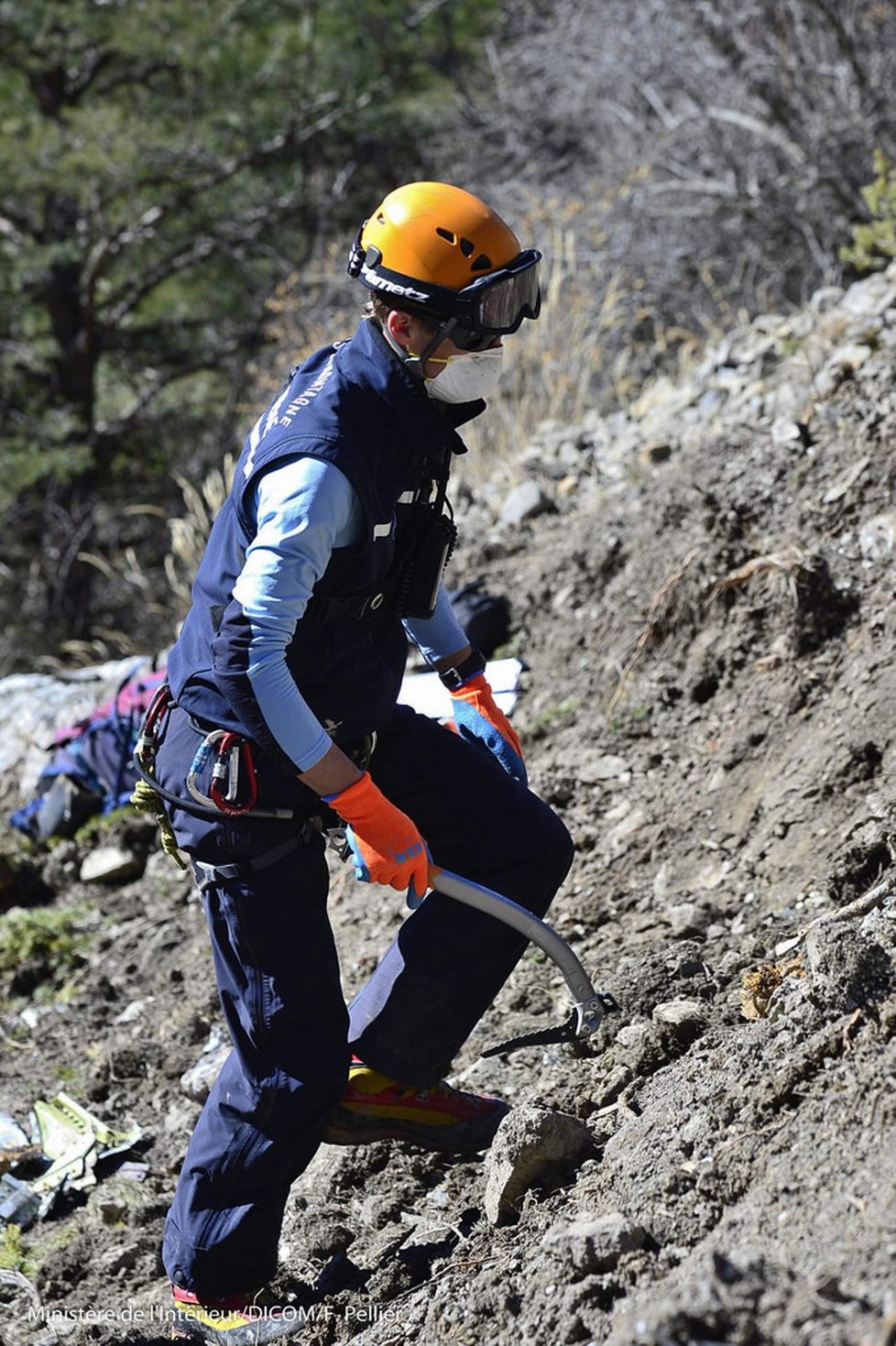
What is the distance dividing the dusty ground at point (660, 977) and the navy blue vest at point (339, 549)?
1071 millimetres

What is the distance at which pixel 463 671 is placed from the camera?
3629 mm

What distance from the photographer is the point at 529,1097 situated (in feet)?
11.5

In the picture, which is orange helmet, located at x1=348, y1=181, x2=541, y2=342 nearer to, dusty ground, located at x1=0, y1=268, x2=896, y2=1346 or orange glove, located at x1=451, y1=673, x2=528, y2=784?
orange glove, located at x1=451, y1=673, x2=528, y2=784

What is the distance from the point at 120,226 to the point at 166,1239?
39.9ft

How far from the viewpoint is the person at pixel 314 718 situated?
278cm

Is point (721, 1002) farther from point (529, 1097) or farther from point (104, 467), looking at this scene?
point (104, 467)

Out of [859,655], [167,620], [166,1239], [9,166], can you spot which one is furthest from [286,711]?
[9,166]

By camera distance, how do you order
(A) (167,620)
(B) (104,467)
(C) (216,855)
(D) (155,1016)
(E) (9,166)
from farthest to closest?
1. (B) (104,467)
2. (E) (9,166)
3. (A) (167,620)
4. (D) (155,1016)
5. (C) (216,855)

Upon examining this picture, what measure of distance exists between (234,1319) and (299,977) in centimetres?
78

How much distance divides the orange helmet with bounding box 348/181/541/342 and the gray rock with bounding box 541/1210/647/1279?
68.6 inches

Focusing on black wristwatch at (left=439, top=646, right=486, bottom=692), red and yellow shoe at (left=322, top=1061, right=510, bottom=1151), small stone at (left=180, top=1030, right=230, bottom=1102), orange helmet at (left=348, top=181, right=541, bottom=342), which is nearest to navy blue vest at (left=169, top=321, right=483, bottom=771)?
orange helmet at (left=348, top=181, right=541, bottom=342)

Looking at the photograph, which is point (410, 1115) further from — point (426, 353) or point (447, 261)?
point (447, 261)

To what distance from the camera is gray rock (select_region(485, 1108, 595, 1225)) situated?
290 centimetres

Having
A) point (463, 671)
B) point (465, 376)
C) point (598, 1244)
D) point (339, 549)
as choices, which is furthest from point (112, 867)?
point (598, 1244)
